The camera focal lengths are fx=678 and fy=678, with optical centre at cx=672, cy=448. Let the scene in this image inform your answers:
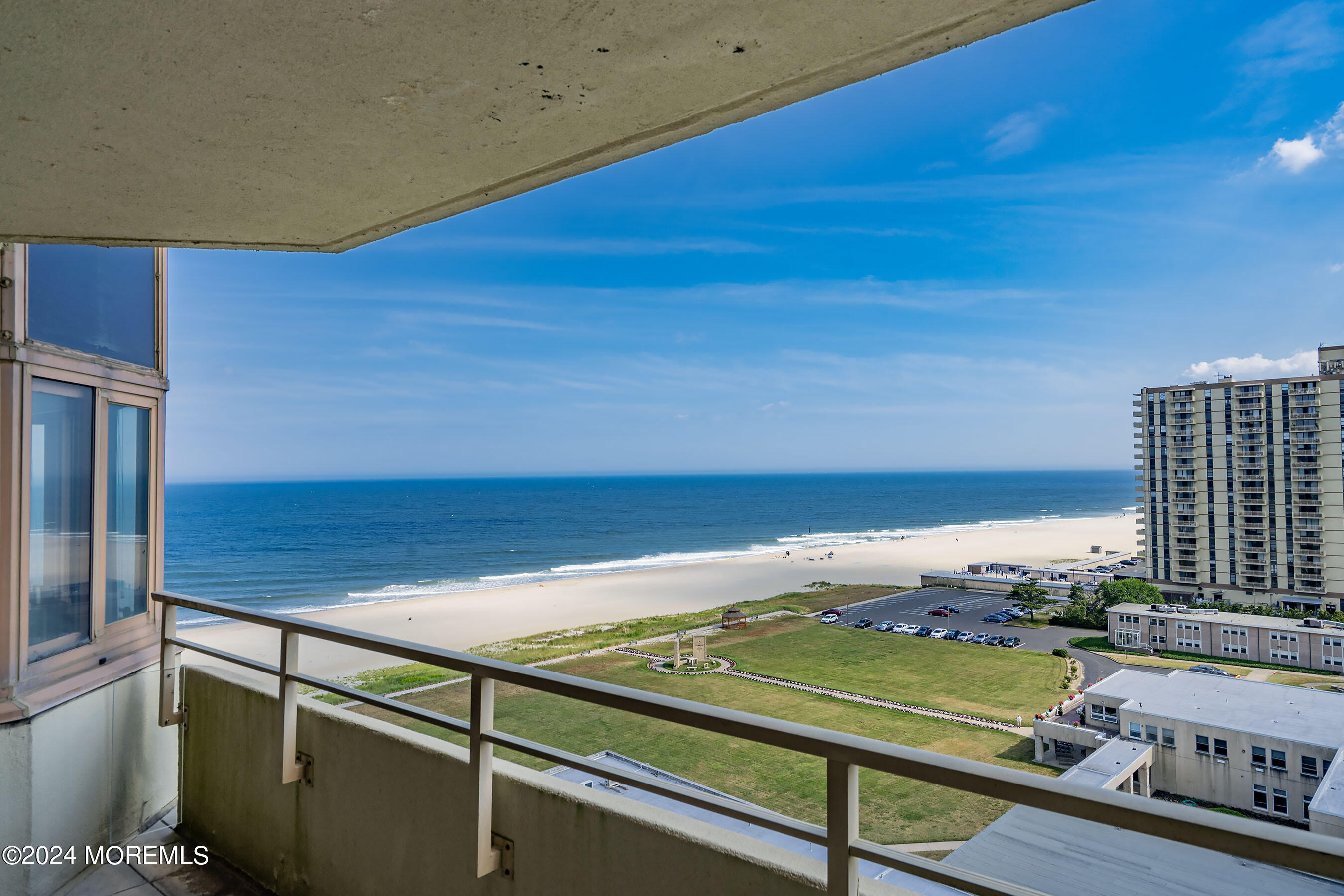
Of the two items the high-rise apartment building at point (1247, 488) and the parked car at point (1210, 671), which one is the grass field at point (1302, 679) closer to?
the parked car at point (1210, 671)

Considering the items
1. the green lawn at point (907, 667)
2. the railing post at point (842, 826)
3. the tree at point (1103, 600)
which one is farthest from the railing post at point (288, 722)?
the tree at point (1103, 600)

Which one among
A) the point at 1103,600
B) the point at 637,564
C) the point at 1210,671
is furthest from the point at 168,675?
the point at 637,564

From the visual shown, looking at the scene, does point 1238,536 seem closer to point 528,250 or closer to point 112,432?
point 112,432

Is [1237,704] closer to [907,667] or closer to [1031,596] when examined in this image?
[907,667]

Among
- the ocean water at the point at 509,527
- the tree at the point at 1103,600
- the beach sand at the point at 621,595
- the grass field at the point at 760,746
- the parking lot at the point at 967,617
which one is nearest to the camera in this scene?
the grass field at the point at 760,746

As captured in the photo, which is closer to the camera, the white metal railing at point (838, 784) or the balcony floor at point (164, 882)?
the white metal railing at point (838, 784)

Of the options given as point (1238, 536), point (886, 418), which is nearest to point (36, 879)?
point (1238, 536)

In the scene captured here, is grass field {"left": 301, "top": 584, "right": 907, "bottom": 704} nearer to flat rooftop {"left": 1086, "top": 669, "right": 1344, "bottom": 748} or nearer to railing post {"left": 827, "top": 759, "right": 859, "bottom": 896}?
railing post {"left": 827, "top": 759, "right": 859, "bottom": 896}
